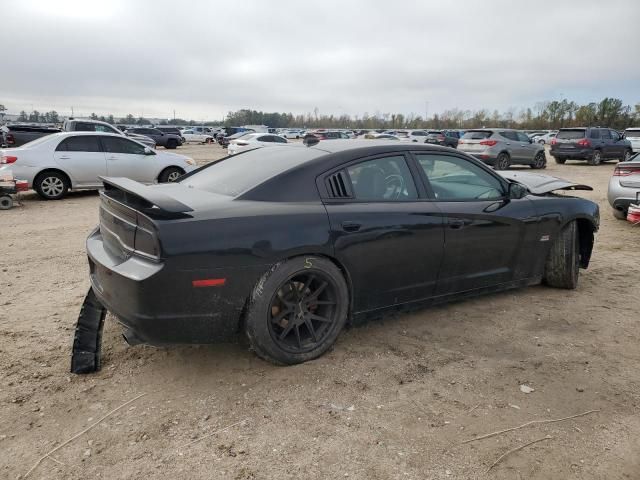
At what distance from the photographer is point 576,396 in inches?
117

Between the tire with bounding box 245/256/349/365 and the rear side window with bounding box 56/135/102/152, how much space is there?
9.23 m

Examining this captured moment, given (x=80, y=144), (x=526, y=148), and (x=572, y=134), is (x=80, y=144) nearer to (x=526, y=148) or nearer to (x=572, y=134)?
(x=526, y=148)

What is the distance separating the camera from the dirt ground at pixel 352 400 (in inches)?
92.8

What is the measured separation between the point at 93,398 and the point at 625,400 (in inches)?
125

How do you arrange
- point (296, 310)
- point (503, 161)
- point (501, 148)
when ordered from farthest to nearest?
point (503, 161) → point (501, 148) → point (296, 310)

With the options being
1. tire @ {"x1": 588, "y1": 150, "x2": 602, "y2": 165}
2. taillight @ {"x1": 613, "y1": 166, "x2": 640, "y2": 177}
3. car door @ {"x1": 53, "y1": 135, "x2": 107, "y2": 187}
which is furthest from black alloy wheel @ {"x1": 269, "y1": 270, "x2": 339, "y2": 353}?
tire @ {"x1": 588, "y1": 150, "x2": 602, "y2": 165}

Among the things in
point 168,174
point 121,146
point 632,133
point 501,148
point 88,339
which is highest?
point 632,133

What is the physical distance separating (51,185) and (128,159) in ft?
5.49

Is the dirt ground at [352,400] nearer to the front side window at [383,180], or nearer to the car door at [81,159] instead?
the front side window at [383,180]

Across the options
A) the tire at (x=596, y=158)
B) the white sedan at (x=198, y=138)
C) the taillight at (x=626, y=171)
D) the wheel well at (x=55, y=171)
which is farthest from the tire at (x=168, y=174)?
the white sedan at (x=198, y=138)

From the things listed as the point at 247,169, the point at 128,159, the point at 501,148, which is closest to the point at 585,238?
the point at 247,169

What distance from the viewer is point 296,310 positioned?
3.19 meters

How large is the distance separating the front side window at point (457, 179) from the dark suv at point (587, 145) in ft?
64.7

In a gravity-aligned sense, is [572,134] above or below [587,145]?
above
